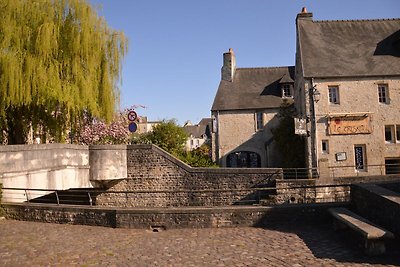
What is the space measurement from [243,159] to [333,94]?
11084mm

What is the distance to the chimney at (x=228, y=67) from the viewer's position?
30.5m

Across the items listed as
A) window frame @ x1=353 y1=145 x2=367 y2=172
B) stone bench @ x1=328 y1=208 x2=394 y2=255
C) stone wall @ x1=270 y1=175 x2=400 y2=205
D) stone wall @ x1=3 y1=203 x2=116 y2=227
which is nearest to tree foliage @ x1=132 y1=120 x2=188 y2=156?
stone wall @ x1=270 y1=175 x2=400 y2=205

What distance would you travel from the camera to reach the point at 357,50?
2281cm

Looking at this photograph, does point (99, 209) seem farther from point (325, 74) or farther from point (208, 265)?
point (325, 74)

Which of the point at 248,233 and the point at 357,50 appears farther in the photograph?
the point at 357,50

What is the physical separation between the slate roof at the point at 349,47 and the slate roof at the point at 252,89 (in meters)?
6.14

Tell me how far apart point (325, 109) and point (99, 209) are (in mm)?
15687

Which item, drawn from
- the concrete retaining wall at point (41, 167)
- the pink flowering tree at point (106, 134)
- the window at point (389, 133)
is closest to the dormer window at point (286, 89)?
the window at point (389, 133)

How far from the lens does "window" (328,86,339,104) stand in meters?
21.4

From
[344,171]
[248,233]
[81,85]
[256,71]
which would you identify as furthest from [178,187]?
[256,71]

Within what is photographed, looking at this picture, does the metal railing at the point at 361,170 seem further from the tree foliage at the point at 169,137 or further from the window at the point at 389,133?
the tree foliage at the point at 169,137

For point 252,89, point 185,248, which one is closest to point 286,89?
point 252,89

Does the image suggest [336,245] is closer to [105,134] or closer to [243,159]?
[105,134]

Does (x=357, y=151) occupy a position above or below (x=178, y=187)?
above
